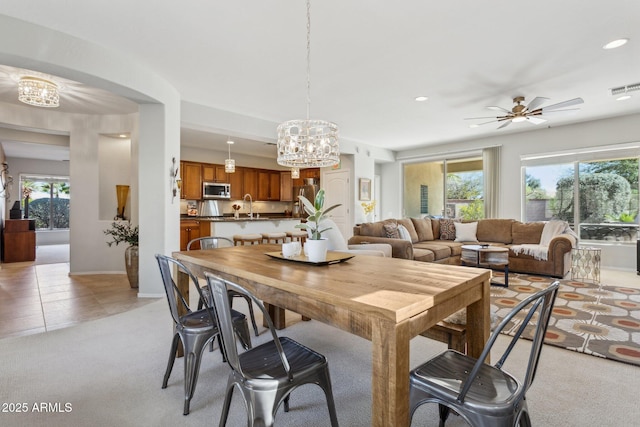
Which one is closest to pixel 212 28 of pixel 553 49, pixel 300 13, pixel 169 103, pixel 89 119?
pixel 300 13

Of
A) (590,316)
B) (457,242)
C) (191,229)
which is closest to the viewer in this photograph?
(590,316)

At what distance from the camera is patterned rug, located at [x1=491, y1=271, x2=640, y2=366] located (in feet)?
7.98

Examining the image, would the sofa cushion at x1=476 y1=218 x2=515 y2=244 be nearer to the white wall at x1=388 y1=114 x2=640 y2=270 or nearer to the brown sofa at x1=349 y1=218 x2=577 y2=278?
the brown sofa at x1=349 y1=218 x2=577 y2=278

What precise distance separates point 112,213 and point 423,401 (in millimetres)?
5923

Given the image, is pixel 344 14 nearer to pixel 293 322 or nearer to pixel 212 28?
pixel 212 28

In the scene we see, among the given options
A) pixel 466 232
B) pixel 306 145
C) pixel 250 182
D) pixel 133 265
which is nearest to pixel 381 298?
pixel 306 145

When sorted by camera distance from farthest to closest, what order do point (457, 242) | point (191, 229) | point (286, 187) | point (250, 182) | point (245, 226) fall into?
point (286, 187) → point (250, 182) → point (191, 229) → point (457, 242) → point (245, 226)

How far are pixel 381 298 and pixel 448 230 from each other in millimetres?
5762

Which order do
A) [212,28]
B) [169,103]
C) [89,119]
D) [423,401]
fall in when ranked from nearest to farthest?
[423,401] < [212,28] < [169,103] < [89,119]

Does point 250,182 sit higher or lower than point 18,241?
higher

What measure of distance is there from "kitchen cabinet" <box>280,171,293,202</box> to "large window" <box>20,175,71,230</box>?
6.68m

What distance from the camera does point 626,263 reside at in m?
5.32

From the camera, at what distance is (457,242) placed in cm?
614

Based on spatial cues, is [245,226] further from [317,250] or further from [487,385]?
[487,385]
